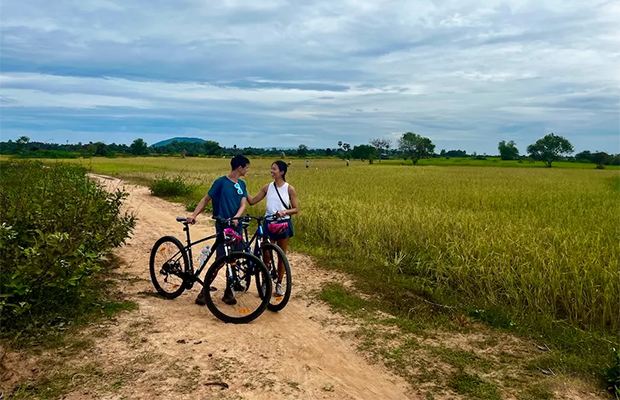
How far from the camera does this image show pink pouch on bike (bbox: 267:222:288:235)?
5.75 m

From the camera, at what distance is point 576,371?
418cm

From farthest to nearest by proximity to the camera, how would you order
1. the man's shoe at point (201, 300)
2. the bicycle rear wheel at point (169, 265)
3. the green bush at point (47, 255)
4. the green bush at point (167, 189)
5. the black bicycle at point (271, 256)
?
the green bush at point (167, 189) → the bicycle rear wheel at point (169, 265) → the man's shoe at point (201, 300) → the black bicycle at point (271, 256) → the green bush at point (47, 255)

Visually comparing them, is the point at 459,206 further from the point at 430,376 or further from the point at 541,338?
the point at 430,376

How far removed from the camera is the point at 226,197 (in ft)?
17.9

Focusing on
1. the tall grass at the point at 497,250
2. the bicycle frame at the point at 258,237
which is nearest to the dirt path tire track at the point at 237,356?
the bicycle frame at the point at 258,237

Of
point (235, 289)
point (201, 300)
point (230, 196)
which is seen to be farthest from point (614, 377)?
point (201, 300)

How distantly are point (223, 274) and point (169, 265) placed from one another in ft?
2.68

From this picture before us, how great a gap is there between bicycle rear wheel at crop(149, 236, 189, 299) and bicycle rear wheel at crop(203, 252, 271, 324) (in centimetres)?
53

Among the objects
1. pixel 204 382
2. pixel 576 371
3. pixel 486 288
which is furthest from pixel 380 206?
pixel 204 382

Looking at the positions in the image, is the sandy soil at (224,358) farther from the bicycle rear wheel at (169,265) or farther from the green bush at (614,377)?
the green bush at (614,377)

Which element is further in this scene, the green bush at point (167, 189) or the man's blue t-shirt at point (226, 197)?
the green bush at point (167, 189)

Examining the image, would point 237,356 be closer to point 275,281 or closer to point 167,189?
point 275,281

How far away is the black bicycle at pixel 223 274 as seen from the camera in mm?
4992

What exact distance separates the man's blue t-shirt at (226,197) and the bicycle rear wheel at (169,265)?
0.75 metres
